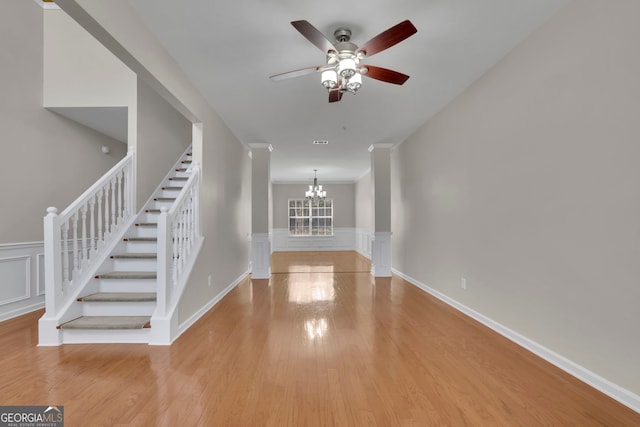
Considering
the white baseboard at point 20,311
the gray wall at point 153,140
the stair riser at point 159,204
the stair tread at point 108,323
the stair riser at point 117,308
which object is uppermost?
the gray wall at point 153,140

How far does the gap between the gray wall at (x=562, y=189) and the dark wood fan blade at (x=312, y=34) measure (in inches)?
70.3

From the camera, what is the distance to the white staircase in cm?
280

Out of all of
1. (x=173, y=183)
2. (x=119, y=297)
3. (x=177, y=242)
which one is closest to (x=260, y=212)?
(x=173, y=183)

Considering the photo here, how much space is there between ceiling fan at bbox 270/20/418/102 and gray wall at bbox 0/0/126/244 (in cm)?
358

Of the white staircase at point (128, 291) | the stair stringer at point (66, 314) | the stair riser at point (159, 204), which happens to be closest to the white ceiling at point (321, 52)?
the white staircase at point (128, 291)

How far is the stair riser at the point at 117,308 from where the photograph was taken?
3.04 metres

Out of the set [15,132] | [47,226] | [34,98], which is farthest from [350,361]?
[34,98]

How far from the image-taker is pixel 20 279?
370 cm

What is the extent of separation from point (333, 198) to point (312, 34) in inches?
384

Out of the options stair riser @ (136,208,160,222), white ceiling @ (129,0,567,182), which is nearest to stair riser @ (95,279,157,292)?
stair riser @ (136,208,160,222)

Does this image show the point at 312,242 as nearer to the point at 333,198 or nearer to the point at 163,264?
the point at 333,198

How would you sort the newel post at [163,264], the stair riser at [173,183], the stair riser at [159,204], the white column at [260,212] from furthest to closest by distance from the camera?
the white column at [260,212]
the stair riser at [173,183]
the stair riser at [159,204]
the newel post at [163,264]

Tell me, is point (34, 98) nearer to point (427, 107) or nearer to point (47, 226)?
point (47, 226)

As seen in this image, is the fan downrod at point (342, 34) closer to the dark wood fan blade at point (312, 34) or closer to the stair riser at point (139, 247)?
the dark wood fan blade at point (312, 34)
